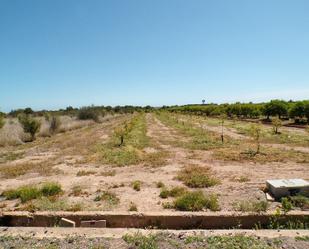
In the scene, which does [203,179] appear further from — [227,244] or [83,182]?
[227,244]

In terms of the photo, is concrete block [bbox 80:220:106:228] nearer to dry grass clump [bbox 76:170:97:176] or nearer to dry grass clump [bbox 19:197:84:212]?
dry grass clump [bbox 19:197:84:212]

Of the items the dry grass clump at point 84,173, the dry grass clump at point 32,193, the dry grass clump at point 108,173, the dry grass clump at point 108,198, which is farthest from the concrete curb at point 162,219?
the dry grass clump at point 84,173

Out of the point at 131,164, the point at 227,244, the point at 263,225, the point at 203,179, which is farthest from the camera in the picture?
the point at 131,164

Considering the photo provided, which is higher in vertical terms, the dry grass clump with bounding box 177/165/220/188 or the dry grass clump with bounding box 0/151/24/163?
the dry grass clump with bounding box 177/165/220/188

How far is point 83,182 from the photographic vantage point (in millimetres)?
11234

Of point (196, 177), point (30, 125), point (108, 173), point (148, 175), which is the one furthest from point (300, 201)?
point (30, 125)

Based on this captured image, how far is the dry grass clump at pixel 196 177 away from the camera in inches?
403

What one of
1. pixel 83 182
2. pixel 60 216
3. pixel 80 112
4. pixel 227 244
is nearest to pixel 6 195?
pixel 83 182

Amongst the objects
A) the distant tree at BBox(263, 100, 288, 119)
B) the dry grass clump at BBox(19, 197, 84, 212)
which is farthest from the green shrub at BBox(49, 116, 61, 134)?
the distant tree at BBox(263, 100, 288, 119)

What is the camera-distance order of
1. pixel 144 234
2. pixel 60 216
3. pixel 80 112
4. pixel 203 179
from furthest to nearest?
pixel 80 112 → pixel 203 179 → pixel 60 216 → pixel 144 234

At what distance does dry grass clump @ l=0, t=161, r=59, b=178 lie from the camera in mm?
13190

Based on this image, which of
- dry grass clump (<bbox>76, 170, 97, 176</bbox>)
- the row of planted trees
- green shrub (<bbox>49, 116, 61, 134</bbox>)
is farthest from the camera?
the row of planted trees

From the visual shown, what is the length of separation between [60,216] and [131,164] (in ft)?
25.8

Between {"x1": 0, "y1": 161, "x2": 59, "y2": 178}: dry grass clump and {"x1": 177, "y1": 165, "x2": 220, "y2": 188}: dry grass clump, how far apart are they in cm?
598
